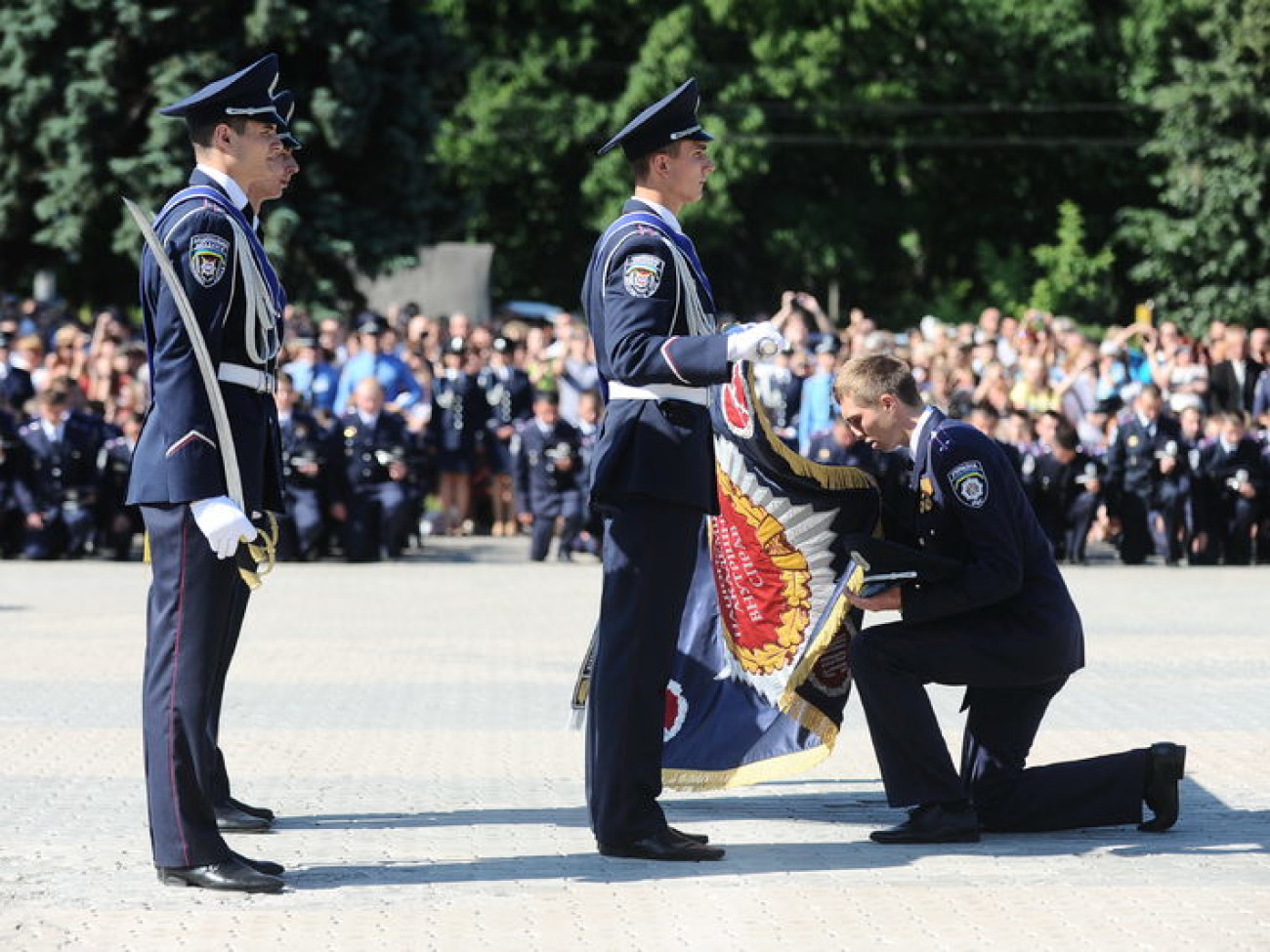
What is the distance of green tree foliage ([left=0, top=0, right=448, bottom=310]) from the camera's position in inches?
1177

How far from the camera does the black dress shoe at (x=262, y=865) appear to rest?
22.2ft

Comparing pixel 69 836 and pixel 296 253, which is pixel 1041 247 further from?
pixel 69 836

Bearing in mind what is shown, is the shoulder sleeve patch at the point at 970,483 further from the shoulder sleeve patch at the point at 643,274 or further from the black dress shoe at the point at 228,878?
the black dress shoe at the point at 228,878

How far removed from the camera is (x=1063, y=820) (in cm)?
781

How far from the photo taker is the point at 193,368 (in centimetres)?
669

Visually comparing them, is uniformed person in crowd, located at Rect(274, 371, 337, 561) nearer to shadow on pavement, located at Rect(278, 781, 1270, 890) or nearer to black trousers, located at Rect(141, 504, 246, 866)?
shadow on pavement, located at Rect(278, 781, 1270, 890)

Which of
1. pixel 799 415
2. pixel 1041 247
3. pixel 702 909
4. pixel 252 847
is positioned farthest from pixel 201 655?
pixel 1041 247

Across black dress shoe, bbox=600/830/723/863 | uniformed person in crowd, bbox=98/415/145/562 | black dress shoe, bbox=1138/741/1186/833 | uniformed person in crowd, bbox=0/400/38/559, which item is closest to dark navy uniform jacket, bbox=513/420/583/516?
uniformed person in crowd, bbox=98/415/145/562

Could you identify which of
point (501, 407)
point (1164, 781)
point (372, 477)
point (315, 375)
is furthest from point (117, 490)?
point (1164, 781)

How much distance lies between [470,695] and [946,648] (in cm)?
388

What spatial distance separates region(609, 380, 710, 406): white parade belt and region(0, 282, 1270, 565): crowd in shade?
1076cm

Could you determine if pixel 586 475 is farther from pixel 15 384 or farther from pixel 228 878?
pixel 228 878

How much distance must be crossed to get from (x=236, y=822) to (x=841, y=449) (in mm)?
12382

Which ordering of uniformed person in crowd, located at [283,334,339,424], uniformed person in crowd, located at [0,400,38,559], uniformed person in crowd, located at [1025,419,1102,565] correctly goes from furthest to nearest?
uniformed person in crowd, located at [283,334,339,424] < uniformed person in crowd, located at [1025,419,1102,565] < uniformed person in crowd, located at [0,400,38,559]
